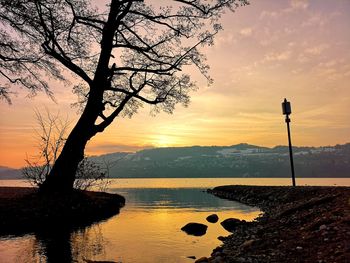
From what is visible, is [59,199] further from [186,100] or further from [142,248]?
[186,100]

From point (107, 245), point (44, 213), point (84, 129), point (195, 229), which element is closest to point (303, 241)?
point (107, 245)

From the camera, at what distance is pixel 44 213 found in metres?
19.7

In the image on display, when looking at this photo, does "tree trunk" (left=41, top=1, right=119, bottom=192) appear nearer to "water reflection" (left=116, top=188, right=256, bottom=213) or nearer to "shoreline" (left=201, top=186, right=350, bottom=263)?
"shoreline" (left=201, top=186, right=350, bottom=263)

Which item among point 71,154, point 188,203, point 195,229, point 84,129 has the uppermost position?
point 84,129

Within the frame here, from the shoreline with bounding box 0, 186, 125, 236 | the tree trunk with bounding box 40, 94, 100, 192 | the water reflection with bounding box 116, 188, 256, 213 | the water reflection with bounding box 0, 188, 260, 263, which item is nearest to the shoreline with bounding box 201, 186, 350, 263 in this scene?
the water reflection with bounding box 0, 188, 260, 263

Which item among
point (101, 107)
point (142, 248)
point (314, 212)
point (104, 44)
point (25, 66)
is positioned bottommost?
point (142, 248)

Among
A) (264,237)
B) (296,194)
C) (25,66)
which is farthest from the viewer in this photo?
(296,194)

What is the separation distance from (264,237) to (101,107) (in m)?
15.4

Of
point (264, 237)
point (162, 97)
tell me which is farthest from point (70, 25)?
point (264, 237)

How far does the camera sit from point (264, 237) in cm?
1214

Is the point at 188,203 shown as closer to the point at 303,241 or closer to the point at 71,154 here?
the point at 71,154

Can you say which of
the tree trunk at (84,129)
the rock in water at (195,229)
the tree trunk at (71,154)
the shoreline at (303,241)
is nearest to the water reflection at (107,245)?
the rock in water at (195,229)

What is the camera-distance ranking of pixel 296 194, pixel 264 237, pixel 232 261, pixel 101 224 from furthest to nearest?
pixel 296 194 → pixel 101 224 → pixel 264 237 → pixel 232 261

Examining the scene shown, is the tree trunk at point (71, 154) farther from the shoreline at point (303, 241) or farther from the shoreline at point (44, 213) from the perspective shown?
the shoreline at point (303, 241)
